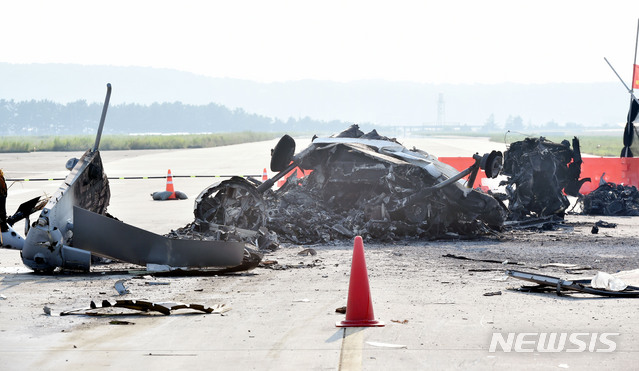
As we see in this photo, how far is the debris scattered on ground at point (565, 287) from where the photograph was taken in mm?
9211

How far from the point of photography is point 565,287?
30.8 feet

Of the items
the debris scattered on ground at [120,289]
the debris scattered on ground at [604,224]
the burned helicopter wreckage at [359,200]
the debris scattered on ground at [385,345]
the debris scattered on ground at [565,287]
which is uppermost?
the burned helicopter wreckage at [359,200]

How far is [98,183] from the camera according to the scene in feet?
41.7

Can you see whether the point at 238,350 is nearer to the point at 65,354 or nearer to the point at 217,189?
the point at 65,354

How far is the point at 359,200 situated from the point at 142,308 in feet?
24.9

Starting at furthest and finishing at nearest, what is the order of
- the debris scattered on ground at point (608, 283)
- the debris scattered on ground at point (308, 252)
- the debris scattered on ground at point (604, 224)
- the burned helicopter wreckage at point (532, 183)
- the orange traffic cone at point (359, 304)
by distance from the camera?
the burned helicopter wreckage at point (532, 183) → the debris scattered on ground at point (604, 224) → the debris scattered on ground at point (308, 252) → the debris scattered on ground at point (608, 283) → the orange traffic cone at point (359, 304)

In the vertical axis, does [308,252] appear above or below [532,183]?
below

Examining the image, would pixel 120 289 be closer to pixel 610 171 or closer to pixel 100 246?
pixel 100 246

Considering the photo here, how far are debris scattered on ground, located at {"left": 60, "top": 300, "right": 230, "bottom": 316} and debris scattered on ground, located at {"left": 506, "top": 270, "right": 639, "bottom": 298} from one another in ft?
10.3

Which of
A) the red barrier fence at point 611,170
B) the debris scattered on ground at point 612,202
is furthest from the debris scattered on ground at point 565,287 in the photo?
the red barrier fence at point 611,170

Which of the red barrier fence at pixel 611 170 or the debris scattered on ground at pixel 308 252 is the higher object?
the red barrier fence at pixel 611 170

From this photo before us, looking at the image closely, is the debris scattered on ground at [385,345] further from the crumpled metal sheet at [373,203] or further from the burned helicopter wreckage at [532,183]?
the burned helicopter wreckage at [532,183]

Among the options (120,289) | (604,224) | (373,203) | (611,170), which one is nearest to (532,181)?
(604,224)

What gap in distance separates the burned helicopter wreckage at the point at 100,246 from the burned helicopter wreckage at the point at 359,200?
284 centimetres
